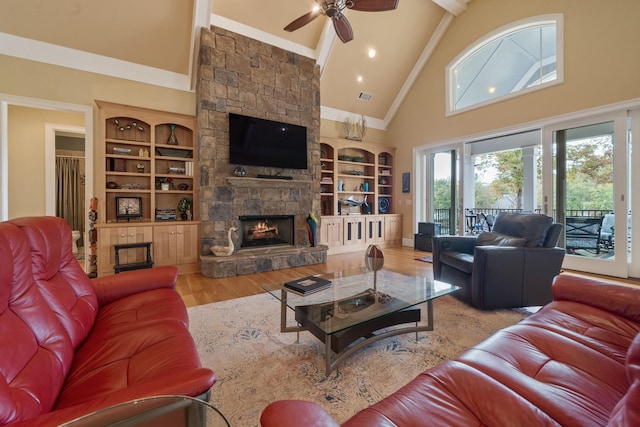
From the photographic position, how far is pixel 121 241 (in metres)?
3.79

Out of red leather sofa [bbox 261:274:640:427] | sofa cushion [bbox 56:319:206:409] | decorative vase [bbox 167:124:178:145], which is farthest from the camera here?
decorative vase [bbox 167:124:178:145]

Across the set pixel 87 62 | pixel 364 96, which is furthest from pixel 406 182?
pixel 87 62

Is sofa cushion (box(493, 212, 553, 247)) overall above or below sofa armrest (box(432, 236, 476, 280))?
above

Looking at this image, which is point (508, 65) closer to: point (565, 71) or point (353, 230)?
point (565, 71)

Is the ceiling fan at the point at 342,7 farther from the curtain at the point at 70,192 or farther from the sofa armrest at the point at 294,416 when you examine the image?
the curtain at the point at 70,192

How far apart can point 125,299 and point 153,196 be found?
2.95 m

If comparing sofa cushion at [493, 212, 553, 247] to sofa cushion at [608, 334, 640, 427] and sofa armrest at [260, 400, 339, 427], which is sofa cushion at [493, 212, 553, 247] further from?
sofa armrest at [260, 400, 339, 427]

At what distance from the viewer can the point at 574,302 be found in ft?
5.40

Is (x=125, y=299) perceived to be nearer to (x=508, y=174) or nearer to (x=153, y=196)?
→ (x=153, y=196)

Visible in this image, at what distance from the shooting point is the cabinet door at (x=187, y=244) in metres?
4.16

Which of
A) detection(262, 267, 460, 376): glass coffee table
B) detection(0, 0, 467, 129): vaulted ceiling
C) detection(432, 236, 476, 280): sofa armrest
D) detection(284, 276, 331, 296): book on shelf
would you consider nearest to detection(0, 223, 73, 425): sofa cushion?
detection(262, 267, 460, 376): glass coffee table

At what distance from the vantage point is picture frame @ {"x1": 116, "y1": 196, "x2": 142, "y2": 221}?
413 centimetres

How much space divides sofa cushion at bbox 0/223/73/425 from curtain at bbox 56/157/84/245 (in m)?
5.68

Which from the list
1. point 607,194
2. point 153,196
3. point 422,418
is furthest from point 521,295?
point 153,196
